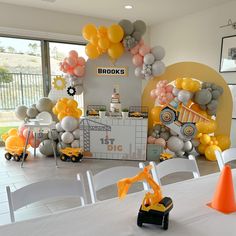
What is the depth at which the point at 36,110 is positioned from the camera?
4086mm

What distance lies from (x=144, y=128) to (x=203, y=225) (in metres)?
2.72

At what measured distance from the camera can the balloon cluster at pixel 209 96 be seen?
3.62m

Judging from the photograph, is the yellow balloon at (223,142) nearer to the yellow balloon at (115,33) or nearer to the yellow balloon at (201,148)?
the yellow balloon at (201,148)

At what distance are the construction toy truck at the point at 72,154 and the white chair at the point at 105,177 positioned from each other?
89.4 inches

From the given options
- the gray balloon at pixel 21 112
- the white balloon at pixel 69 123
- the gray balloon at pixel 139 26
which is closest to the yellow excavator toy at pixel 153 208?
the white balloon at pixel 69 123

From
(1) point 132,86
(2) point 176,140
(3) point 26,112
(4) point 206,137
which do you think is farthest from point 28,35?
(4) point 206,137

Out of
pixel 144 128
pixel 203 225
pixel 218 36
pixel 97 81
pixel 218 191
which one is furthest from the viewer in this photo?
pixel 218 36

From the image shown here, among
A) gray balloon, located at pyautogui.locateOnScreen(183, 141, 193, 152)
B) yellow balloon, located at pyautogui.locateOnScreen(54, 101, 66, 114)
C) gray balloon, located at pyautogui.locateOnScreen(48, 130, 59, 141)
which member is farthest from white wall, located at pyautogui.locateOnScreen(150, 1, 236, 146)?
gray balloon, located at pyautogui.locateOnScreen(48, 130, 59, 141)

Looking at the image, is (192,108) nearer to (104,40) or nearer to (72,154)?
(104,40)

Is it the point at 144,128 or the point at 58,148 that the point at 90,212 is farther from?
the point at 58,148

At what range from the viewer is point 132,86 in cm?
400

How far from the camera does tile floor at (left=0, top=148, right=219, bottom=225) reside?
7.43 feet

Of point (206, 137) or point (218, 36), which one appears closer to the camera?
point (206, 137)

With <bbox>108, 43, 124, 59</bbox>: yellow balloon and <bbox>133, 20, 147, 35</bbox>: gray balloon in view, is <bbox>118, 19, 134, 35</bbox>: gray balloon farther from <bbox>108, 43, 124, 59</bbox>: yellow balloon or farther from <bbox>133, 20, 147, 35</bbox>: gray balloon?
<bbox>108, 43, 124, 59</bbox>: yellow balloon
